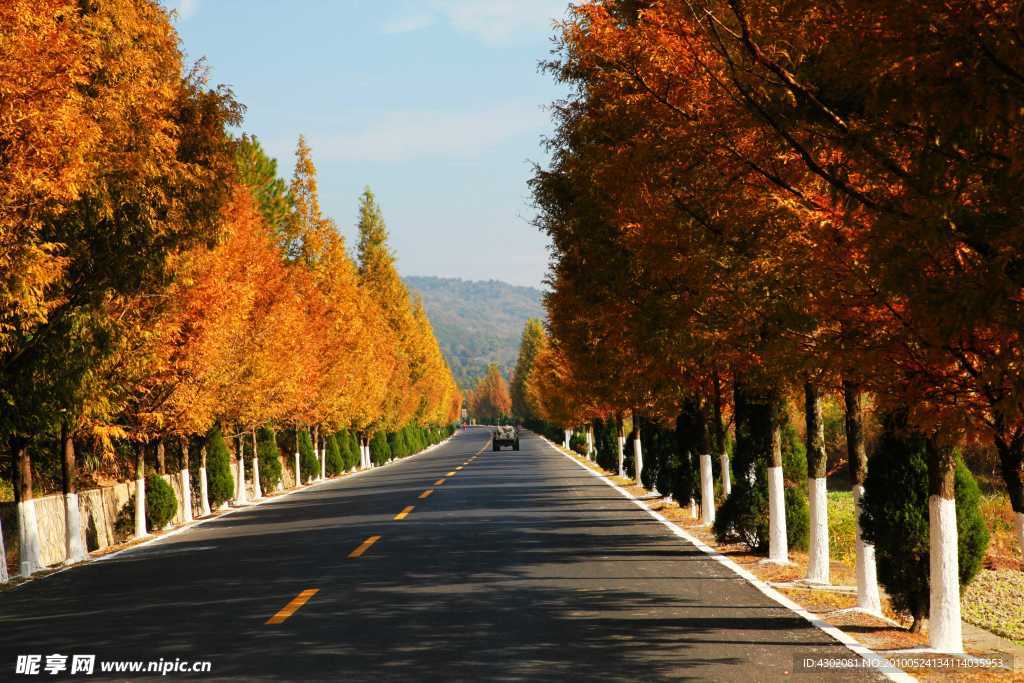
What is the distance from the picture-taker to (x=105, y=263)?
59.4 ft

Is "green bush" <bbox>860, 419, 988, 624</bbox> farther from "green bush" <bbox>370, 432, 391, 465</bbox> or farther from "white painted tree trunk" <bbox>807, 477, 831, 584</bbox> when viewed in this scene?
"green bush" <bbox>370, 432, 391, 465</bbox>

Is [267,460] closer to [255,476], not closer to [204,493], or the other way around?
[255,476]

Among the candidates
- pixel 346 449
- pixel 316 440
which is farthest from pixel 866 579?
pixel 346 449

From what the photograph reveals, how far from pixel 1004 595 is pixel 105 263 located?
2086 centimetres

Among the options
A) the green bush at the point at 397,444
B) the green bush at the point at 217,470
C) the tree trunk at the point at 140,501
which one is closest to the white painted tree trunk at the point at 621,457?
the green bush at the point at 217,470

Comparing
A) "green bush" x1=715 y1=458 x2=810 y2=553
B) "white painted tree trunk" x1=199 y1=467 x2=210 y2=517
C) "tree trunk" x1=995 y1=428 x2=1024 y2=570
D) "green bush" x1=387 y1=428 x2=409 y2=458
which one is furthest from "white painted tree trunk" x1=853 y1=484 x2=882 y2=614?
"green bush" x1=387 y1=428 x2=409 y2=458

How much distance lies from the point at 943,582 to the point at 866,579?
6.66 feet

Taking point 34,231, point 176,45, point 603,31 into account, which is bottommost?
point 34,231

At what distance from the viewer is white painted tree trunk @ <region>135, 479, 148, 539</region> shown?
24266mm

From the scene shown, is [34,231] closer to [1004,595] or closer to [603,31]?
[603,31]

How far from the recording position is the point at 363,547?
17453 millimetres

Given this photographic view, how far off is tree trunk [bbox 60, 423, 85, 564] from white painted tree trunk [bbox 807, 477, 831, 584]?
42.2 ft

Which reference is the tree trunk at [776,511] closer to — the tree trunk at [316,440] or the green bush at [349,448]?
the tree trunk at [316,440]

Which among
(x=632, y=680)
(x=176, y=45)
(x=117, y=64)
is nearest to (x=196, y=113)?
(x=176, y=45)
